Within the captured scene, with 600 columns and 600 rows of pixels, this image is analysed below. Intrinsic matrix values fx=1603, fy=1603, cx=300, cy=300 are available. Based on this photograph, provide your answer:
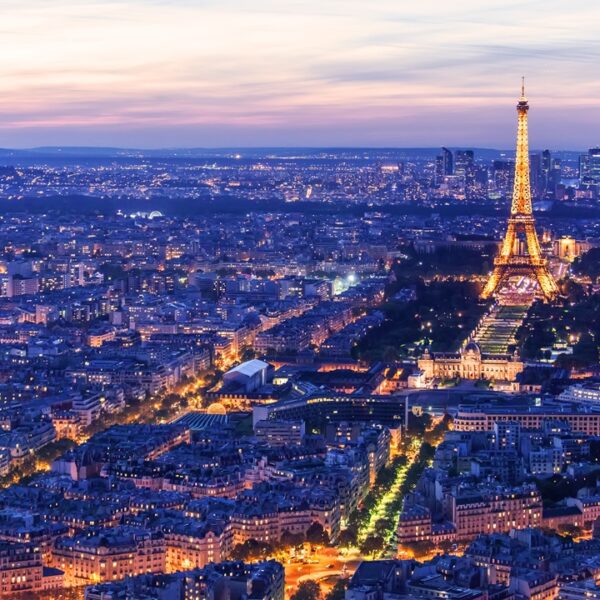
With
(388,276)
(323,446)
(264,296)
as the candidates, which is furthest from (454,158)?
(323,446)

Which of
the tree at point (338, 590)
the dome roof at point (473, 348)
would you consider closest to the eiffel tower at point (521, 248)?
the dome roof at point (473, 348)

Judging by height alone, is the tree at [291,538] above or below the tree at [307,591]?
below

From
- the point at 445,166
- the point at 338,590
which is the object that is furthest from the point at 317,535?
the point at 445,166

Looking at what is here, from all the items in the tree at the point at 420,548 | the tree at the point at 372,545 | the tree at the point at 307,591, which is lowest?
the tree at the point at 420,548

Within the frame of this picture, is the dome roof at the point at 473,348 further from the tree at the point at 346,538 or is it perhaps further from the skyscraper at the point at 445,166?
the skyscraper at the point at 445,166

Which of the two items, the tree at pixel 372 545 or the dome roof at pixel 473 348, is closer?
the tree at pixel 372 545

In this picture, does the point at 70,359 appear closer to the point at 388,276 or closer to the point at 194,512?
the point at 194,512
